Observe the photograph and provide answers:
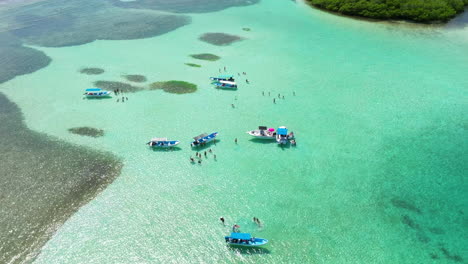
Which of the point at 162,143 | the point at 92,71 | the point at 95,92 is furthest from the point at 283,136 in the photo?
the point at 92,71

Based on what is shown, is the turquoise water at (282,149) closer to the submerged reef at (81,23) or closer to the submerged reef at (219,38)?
the submerged reef at (219,38)

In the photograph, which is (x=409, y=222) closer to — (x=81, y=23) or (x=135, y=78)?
(x=135, y=78)

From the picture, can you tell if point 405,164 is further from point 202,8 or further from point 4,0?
point 4,0

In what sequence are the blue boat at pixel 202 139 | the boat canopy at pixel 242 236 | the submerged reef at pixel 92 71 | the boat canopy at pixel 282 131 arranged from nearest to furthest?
1. the boat canopy at pixel 242 236
2. the blue boat at pixel 202 139
3. the boat canopy at pixel 282 131
4. the submerged reef at pixel 92 71

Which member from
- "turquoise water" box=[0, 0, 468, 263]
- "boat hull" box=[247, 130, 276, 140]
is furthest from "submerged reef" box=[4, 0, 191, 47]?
"boat hull" box=[247, 130, 276, 140]

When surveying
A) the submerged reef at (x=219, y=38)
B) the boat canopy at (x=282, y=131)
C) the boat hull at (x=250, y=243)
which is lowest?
the boat hull at (x=250, y=243)

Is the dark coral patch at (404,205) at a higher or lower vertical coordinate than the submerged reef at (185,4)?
lower

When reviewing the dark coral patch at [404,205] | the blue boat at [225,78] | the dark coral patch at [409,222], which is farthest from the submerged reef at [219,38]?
the dark coral patch at [409,222]
